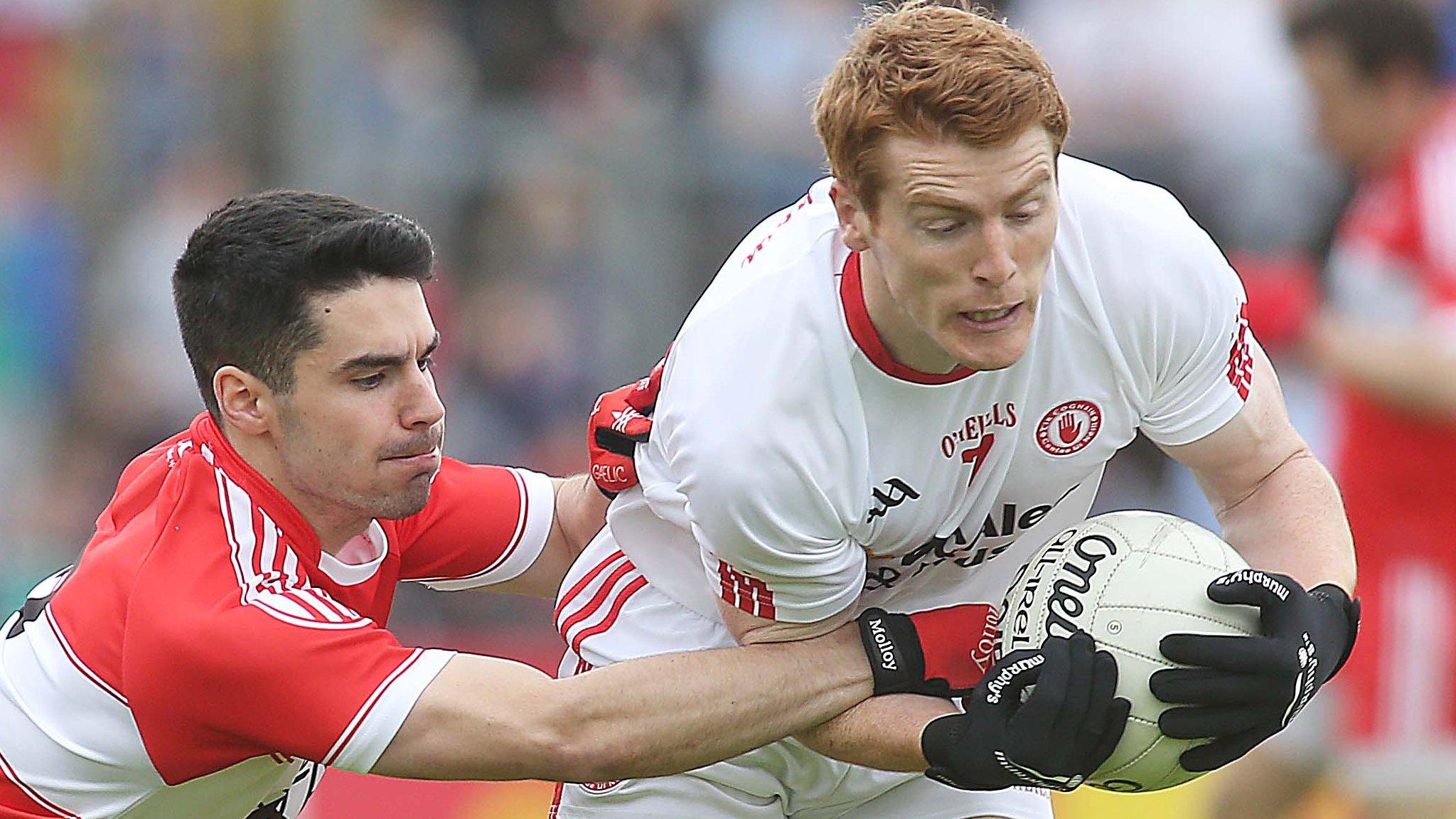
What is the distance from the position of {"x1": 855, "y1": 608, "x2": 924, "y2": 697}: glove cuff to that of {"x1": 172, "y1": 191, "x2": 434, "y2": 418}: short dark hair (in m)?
1.13

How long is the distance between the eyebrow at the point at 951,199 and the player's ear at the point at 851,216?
14cm

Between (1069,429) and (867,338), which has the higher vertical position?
(867,338)

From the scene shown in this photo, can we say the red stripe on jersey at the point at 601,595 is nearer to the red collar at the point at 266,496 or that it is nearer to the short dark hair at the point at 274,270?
the red collar at the point at 266,496

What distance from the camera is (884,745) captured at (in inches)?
148

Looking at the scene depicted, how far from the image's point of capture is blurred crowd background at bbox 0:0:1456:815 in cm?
840

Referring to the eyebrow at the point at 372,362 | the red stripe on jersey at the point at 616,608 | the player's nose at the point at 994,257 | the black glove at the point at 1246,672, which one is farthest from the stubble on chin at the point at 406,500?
the black glove at the point at 1246,672

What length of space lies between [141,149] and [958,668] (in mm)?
6718

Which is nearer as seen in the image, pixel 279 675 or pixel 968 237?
pixel 968 237

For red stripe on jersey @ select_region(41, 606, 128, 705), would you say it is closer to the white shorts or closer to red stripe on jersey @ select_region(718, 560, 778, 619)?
the white shorts

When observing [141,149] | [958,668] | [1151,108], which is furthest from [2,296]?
[958,668]

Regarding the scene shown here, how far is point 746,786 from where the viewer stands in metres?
4.08

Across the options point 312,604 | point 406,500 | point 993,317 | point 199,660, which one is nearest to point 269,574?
point 312,604

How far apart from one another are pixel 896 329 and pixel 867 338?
5 centimetres

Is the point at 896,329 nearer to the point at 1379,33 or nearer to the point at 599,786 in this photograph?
the point at 599,786
